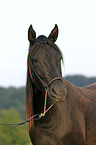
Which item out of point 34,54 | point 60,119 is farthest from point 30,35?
point 60,119

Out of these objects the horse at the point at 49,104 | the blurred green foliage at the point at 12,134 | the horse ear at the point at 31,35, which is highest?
the horse ear at the point at 31,35

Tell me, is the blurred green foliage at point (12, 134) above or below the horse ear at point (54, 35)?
below

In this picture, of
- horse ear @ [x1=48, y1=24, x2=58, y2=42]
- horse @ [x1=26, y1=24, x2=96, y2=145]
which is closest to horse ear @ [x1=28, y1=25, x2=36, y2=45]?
horse @ [x1=26, y1=24, x2=96, y2=145]

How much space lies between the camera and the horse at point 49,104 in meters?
5.01

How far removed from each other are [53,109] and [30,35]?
1.32 metres

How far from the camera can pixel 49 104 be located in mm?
5324

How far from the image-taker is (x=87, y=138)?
5852 mm

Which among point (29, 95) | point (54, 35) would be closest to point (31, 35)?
point (54, 35)

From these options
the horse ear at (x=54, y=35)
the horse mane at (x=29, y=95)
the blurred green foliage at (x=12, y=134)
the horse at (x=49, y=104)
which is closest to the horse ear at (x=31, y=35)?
the horse at (x=49, y=104)

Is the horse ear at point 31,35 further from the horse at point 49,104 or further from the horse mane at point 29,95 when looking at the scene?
the horse mane at point 29,95

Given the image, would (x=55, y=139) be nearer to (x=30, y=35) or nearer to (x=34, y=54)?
(x=34, y=54)

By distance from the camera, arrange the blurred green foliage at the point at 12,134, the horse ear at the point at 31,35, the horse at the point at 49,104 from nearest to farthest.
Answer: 1. the horse at the point at 49,104
2. the horse ear at the point at 31,35
3. the blurred green foliage at the point at 12,134

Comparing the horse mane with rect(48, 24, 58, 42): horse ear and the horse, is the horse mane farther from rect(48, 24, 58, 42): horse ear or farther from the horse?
rect(48, 24, 58, 42): horse ear

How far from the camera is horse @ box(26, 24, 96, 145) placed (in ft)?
16.4
